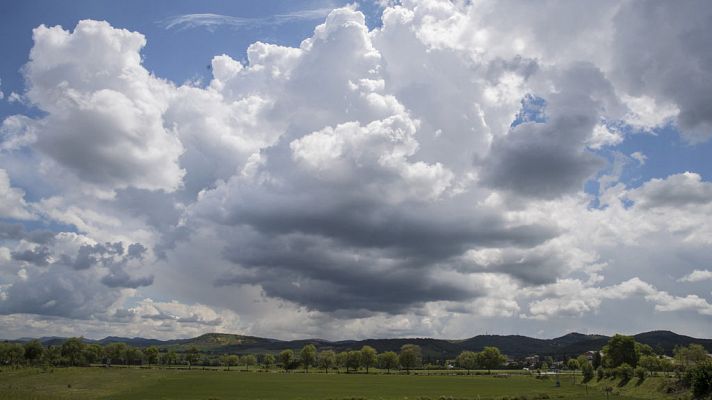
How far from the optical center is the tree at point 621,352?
15888 centimetres

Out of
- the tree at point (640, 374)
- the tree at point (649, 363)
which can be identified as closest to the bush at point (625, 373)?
the tree at point (640, 374)

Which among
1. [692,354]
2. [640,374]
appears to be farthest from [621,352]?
[640,374]

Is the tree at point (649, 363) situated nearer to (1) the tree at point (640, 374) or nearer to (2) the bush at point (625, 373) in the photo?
(2) the bush at point (625, 373)

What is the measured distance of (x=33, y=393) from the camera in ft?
269

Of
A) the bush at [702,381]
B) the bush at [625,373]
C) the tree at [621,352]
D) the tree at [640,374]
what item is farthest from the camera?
the tree at [621,352]

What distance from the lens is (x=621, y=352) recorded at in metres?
161

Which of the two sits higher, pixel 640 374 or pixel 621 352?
pixel 621 352

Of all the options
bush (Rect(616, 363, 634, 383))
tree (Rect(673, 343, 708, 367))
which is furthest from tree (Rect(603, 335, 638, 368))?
bush (Rect(616, 363, 634, 383))

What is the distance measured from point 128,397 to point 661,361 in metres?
147

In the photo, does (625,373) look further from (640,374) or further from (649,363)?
(649,363)

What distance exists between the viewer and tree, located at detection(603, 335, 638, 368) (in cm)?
15888

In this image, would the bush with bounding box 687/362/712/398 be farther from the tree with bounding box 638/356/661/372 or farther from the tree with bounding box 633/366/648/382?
the tree with bounding box 638/356/661/372

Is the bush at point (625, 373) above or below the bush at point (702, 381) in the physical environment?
below

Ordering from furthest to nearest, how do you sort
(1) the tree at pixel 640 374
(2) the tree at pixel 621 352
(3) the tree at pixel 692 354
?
1. (2) the tree at pixel 621 352
2. (3) the tree at pixel 692 354
3. (1) the tree at pixel 640 374
